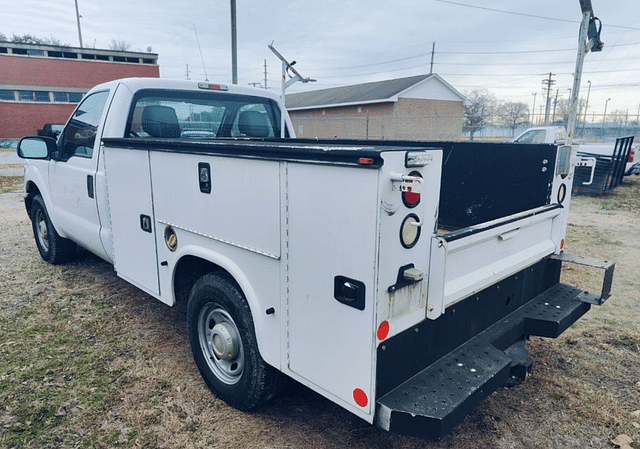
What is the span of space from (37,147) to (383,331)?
172 inches

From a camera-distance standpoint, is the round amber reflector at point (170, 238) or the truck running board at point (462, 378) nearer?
the truck running board at point (462, 378)

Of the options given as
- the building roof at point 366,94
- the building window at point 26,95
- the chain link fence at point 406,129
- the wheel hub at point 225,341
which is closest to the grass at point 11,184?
the wheel hub at point 225,341

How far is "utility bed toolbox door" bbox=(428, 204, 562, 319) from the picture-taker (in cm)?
216

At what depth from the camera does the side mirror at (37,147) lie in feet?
15.4

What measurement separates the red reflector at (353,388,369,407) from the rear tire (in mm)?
4760

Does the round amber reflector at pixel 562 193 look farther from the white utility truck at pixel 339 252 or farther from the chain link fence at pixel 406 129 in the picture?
the chain link fence at pixel 406 129

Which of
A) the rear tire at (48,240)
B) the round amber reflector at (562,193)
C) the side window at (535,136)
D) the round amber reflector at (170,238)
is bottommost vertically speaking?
the rear tire at (48,240)

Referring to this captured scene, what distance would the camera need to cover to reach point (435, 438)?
1942 millimetres

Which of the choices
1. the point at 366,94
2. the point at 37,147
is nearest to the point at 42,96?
the point at 366,94

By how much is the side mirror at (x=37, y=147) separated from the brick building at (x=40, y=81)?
3438 cm

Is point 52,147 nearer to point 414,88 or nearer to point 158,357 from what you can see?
point 158,357

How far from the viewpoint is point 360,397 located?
1998 millimetres

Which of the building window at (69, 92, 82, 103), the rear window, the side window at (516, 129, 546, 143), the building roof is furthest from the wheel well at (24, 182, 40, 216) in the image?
the building window at (69, 92, 82, 103)

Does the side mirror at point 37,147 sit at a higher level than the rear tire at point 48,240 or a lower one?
higher
